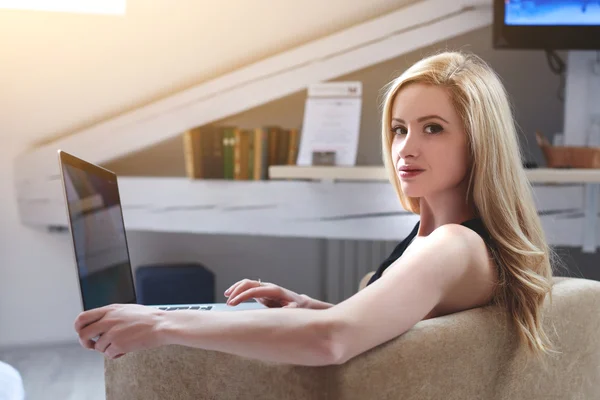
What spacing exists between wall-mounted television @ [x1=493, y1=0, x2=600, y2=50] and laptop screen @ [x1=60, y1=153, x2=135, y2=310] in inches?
78.8

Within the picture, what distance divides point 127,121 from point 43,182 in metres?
0.46

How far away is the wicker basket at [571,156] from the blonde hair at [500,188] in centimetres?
149

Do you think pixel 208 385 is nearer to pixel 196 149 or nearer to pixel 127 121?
pixel 196 149

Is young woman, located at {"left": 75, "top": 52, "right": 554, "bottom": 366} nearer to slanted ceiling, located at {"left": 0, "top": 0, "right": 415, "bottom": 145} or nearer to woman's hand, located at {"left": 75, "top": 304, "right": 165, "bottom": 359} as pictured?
woman's hand, located at {"left": 75, "top": 304, "right": 165, "bottom": 359}

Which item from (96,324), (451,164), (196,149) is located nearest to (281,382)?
(96,324)

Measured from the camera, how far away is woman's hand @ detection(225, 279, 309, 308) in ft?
4.11

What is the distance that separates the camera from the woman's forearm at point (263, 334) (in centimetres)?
84

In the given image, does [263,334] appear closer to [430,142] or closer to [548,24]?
[430,142]

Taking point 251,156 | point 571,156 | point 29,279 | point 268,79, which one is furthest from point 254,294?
point 29,279

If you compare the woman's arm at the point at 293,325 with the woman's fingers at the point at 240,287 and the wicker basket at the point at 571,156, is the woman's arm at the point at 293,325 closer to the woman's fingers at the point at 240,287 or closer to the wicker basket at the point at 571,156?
Result: the woman's fingers at the point at 240,287

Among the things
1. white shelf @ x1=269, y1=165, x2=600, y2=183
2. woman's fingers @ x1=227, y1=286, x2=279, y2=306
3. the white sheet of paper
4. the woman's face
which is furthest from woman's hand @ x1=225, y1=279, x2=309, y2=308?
the white sheet of paper

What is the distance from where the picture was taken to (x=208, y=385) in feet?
3.07

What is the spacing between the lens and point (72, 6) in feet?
10.1

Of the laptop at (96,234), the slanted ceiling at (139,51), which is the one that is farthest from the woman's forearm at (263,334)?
the slanted ceiling at (139,51)
